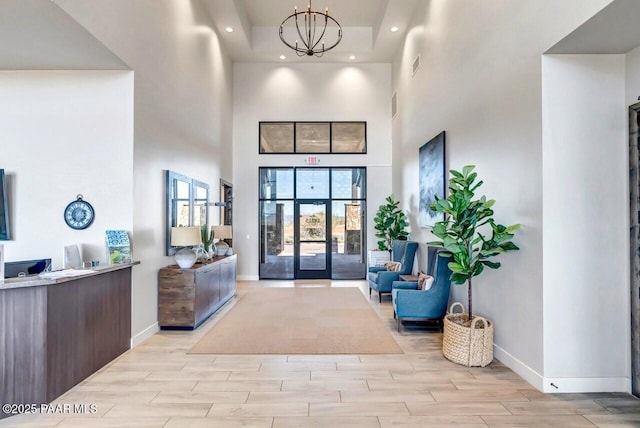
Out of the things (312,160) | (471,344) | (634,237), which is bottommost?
(471,344)

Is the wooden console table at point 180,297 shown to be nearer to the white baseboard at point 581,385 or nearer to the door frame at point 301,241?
the white baseboard at point 581,385

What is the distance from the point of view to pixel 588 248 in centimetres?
320

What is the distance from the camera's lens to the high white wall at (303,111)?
10.0 m

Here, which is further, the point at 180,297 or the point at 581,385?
the point at 180,297

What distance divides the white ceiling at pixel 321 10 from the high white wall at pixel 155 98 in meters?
0.90

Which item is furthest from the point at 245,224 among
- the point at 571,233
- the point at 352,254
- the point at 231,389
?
the point at 571,233

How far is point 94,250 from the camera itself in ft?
14.0

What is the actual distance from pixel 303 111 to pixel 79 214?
696 centimetres

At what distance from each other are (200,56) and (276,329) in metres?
5.35

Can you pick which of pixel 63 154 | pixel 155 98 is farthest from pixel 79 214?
pixel 155 98

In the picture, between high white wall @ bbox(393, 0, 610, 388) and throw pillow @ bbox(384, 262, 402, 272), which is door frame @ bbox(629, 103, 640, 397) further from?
throw pillow @ bbox(384, 262, 402, 272)

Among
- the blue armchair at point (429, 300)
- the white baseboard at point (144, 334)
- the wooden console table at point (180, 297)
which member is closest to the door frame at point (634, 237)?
the blue armchair at point (429, 300)

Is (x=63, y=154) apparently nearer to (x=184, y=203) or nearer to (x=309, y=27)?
(x=184, y=203)

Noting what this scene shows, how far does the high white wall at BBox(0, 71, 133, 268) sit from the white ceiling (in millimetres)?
3966
